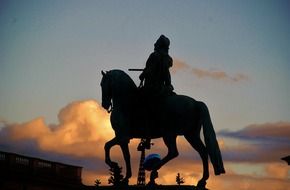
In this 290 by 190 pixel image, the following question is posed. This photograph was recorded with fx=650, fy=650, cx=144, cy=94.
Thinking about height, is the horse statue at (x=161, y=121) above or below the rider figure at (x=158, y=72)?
below

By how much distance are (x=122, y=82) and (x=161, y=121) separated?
1.42 metres

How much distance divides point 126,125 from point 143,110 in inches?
22.2

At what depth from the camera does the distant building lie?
46.2m

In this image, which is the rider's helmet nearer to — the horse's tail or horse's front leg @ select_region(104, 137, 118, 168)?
the horse's tail

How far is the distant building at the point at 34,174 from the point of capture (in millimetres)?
46156

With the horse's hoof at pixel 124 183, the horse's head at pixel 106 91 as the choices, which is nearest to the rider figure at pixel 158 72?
the horse's head at pixel 106 91

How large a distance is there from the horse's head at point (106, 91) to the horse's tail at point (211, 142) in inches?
96.3

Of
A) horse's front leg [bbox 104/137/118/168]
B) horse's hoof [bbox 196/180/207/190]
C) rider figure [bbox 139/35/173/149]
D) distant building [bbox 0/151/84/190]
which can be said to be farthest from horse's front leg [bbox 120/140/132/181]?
distant building [bbox 0/151/84/190]

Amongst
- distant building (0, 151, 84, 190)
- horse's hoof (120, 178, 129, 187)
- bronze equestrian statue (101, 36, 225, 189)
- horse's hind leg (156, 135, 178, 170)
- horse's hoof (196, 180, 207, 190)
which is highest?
distant building (0, 151, 84, 190)

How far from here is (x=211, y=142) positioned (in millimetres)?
15344

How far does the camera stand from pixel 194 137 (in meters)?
16.0

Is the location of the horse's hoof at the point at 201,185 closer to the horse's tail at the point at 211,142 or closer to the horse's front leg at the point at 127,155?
the horse's tail at the point at 211,142

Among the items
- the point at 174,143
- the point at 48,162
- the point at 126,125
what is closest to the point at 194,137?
the point at 174,143

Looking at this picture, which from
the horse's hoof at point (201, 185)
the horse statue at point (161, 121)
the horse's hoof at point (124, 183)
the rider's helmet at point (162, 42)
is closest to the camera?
the horse's hoof at point (201, 185)
